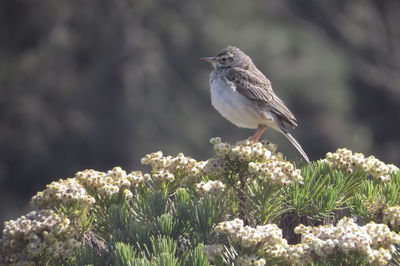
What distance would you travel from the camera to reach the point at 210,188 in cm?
322

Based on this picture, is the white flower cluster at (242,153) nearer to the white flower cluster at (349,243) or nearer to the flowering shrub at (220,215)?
the flowering shrub at (220,215)

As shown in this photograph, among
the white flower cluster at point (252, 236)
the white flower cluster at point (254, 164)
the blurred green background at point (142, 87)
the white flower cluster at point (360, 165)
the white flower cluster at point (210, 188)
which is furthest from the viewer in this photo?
the blurred green background at point (142, 87)

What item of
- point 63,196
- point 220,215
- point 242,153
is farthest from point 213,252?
point 63,196

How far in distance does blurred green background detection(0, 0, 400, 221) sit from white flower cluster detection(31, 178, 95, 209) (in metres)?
13.7

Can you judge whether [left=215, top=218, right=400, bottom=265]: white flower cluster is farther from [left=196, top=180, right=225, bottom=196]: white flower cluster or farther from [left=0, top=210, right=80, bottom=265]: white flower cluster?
[left=0, top=210, right=80, bottom=265]: white flower cluster

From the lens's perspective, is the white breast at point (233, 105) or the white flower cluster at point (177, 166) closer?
the white flower cluster at point (177, 166)

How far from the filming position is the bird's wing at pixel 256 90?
6.98 m

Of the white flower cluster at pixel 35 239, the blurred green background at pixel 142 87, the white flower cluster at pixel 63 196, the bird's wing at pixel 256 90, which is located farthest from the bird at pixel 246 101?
the blurred green background at pixel 142 87

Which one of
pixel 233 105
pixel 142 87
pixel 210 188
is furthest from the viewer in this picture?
pixel 142 87

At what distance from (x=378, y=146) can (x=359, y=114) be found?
49.2 inches

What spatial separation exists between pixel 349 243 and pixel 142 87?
1672 centimetres

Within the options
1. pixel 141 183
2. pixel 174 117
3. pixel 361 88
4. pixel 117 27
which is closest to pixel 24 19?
pixel 117 27

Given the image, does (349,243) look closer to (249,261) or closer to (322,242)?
(322,242)

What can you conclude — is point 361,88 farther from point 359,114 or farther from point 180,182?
point 180,182
